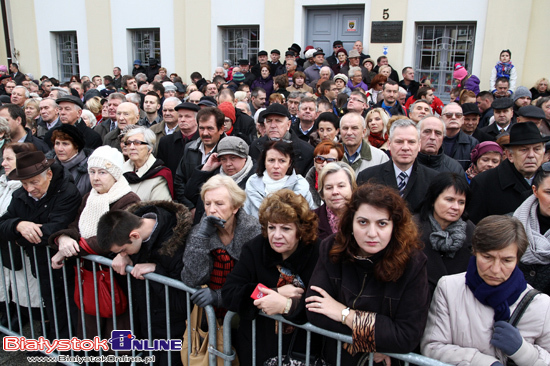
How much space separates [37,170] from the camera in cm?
352

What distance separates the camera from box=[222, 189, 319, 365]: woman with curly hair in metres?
2.48

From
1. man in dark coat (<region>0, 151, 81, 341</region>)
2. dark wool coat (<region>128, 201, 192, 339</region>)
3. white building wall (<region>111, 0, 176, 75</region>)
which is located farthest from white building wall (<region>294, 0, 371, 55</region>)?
dark wool coat (<region>128, 201, 192, 339</region>)

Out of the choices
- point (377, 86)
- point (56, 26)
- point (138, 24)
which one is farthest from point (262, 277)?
point (56, 26)

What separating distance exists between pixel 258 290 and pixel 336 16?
11560 millimetres

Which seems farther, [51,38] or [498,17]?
[51,38]

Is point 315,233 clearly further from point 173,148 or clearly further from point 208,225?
point 173,148

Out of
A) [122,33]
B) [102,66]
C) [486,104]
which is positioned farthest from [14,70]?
[486,104]

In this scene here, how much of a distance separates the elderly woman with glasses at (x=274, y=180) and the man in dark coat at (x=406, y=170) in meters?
0.60

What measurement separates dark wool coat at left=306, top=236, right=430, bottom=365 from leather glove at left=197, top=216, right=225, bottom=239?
0.83m

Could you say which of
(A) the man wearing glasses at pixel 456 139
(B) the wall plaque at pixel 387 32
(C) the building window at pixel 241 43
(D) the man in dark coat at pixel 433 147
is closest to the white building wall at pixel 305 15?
(B) the wall plaque at pixel 387 32

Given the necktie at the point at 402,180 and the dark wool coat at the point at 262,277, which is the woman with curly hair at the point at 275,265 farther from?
the necktie at the point at 402,180

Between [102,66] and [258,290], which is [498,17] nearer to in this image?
[258,290]

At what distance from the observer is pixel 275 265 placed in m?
2.56

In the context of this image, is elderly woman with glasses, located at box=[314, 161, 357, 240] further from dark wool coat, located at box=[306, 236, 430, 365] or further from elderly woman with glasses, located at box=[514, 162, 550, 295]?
elderly woman with glasses, located at box=[514, 162, 550, 295]
